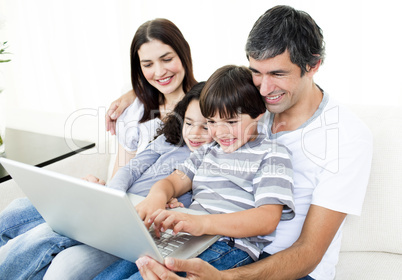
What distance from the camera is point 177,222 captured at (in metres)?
1.03

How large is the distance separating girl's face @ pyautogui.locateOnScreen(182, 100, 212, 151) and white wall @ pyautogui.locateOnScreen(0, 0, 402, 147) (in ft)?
3.08

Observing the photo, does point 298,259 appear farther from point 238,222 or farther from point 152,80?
point 152,80

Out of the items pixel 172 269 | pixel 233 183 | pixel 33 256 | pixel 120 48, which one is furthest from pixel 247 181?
pixel 120 48

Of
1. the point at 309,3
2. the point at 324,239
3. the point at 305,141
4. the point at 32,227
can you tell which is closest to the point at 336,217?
the point at 324,239

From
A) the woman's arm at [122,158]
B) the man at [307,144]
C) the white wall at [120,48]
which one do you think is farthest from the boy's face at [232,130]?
the white wall at [120,48]

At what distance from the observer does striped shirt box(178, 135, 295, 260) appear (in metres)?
1.14

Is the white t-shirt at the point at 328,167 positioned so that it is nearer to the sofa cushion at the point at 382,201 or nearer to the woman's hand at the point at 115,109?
the sofa cushion at the point at 382,201

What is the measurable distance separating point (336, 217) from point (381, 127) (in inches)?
17.4

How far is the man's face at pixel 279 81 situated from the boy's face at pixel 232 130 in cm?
10

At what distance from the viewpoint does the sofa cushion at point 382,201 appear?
134 cm

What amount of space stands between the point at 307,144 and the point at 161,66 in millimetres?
762

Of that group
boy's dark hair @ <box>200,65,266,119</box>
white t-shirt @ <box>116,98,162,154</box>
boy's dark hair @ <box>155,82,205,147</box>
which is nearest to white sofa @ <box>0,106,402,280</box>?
boy's dark hair @ <box>200,65,266,119</box>

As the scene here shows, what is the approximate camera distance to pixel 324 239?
1166 millimetres

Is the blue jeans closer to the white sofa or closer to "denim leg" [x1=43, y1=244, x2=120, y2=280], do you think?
"denim leg" [x1=43, y1=244, x2=120, y2=280]
